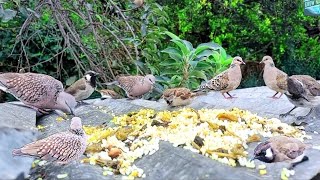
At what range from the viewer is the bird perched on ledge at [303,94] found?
388cm

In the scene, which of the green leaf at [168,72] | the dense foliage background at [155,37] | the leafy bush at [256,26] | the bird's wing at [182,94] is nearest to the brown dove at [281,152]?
the bird's wing at [182,94]

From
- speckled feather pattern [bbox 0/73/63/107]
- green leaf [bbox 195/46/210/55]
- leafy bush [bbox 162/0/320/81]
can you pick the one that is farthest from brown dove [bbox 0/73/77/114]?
leafy bush [bbox 162/0/320/81]

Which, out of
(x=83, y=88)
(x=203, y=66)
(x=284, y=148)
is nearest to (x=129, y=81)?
(x=83, y=88)

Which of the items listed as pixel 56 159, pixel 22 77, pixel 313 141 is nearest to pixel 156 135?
pixel 56 159

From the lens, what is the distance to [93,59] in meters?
5.38

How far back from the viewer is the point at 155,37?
5.62m

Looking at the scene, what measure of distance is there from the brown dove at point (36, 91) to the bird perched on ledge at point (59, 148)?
49.7 inches

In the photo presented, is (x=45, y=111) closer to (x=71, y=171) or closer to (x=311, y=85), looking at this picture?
(x=71, y=171)

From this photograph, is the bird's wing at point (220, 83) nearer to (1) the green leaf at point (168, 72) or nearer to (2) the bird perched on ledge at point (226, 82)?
(2) the bird perched on ledge at point (226, 82)

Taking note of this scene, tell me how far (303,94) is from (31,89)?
181 centimetres

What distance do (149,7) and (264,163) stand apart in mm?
2515

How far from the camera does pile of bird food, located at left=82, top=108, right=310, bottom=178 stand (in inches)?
103

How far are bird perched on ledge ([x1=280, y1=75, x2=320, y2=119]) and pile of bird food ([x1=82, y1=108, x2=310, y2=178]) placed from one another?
33 cm

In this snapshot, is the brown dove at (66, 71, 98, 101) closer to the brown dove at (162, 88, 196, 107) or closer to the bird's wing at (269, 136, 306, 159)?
the brown dove at (162, 88, 196, 107)
